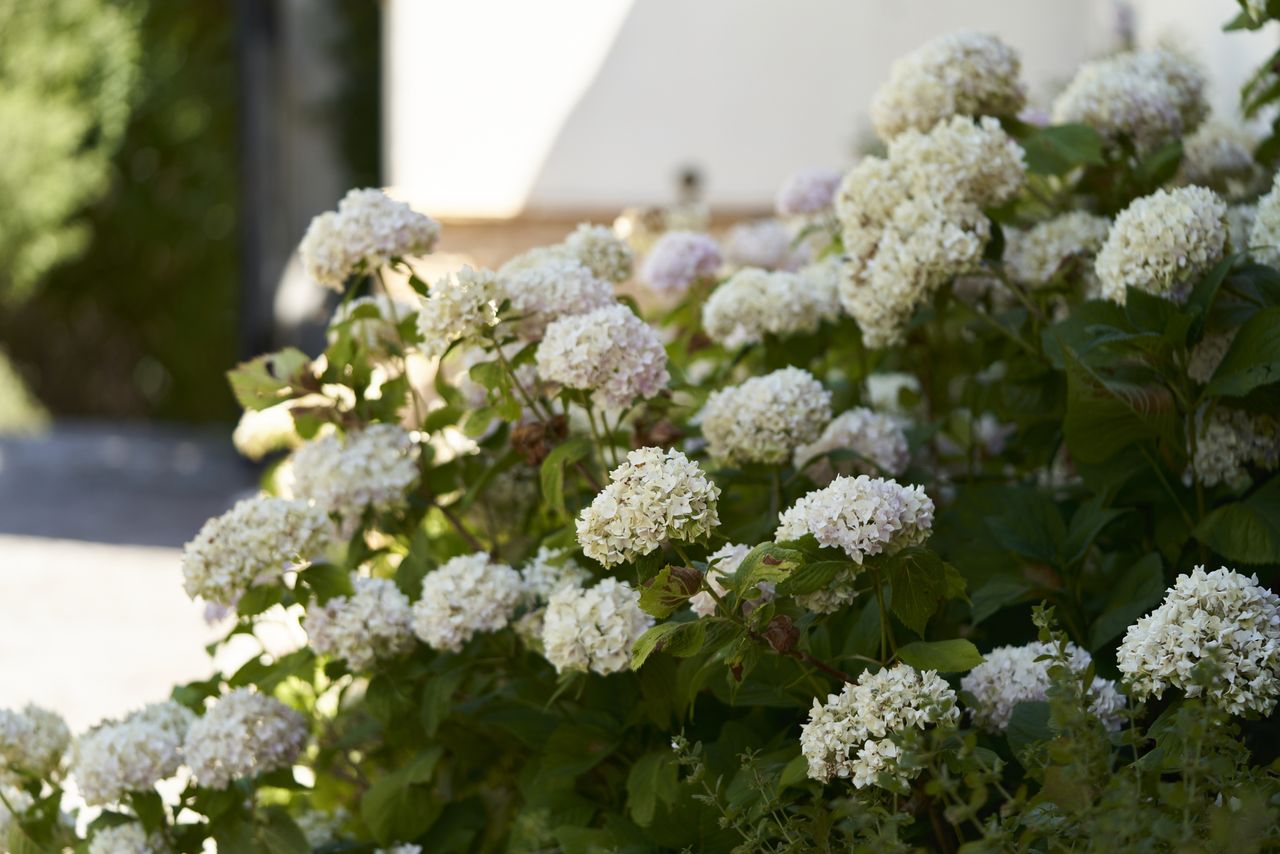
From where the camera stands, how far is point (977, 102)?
78.8 inches

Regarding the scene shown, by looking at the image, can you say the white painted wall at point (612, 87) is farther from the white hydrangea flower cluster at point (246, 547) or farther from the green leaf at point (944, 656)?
the green leaf at point (944, 656)

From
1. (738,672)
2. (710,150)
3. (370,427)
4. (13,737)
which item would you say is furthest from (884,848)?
(710,150)

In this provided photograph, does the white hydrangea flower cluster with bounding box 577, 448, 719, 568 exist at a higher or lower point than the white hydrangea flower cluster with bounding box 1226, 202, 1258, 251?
lower

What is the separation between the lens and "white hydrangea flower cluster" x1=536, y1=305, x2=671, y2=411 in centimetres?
155

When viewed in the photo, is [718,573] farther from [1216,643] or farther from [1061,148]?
[1061,148]

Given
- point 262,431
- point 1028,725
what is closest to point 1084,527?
point 1028,725

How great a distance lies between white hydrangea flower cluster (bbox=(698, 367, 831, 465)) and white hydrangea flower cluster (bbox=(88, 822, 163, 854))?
2.73 feet

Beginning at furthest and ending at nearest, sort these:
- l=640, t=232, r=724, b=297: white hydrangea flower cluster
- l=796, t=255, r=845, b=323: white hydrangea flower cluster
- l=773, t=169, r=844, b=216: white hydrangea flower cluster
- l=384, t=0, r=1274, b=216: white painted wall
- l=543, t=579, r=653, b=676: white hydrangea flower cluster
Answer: l=384, t=0, r=1274, b=216: white painted wall → l=773, t=169, r=844, b=216: white hydrangea flower cluster → l=640, t=232, r=724, b=297: white hydrangea flower cluster → l=796, t=255, r=845, b=323: white hydrangea flower cluster → l=543, t=579, r=653, b=676: white hydrangea flower cluster

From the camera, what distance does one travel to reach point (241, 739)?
5.49 feet

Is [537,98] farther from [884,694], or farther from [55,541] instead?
[884,694]

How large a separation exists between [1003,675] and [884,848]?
38 cm

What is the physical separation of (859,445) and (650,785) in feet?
1.82

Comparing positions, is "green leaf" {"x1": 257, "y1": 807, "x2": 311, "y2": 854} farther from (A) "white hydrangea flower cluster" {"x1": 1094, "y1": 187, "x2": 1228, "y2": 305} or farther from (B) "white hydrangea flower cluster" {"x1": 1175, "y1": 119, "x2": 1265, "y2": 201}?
(B) "white hydrangea flower cluster" {"x1": 1175, "y1": 119, "x2": 1265, "y2": 201}

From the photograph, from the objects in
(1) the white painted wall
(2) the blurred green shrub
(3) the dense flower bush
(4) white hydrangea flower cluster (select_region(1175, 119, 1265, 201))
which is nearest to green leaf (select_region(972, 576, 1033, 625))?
(3) the dense flower bush
